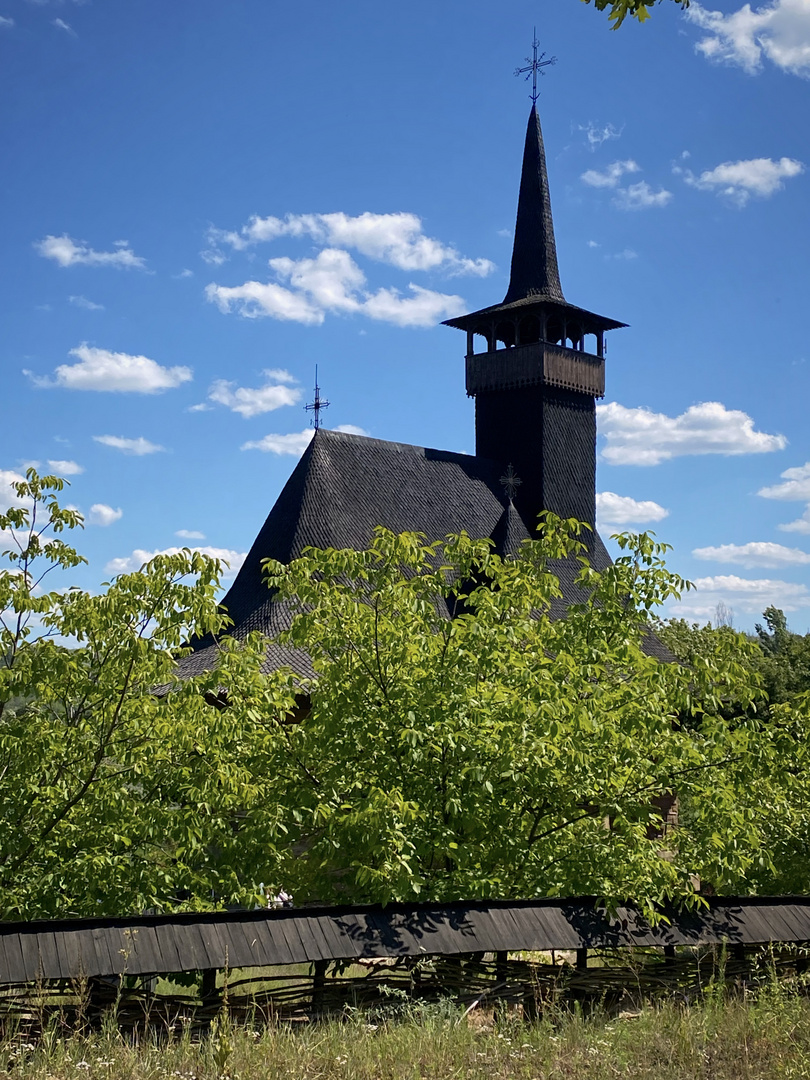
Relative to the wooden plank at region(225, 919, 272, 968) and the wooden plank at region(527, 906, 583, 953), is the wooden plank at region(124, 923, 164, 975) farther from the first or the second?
the wooden plank at region(527, 906, 583, 953)

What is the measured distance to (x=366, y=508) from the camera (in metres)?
28.3

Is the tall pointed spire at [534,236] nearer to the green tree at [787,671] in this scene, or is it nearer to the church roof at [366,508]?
the church roof at [366,508]

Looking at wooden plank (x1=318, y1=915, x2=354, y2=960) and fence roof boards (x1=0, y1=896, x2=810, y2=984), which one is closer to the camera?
fence roof boards (x1=0, y1=896, x2=810, y2=984)

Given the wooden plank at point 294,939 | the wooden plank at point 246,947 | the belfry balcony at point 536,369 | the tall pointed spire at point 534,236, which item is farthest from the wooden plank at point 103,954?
the tall pointed spire at point 534,236

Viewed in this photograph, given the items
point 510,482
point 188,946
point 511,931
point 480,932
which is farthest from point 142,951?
point 510,482

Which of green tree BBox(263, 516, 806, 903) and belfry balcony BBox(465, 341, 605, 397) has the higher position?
belfry balcony BBox(465, 341, 605, 397)

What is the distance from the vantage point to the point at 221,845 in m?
8.52

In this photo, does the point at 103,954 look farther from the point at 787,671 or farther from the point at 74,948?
the point at 787,671

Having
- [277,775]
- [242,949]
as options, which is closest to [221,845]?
[277,775]

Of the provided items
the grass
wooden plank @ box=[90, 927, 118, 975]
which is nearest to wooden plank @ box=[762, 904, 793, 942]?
the grass

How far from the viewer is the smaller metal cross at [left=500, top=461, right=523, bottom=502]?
105ft

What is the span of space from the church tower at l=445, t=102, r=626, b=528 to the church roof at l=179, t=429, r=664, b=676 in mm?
979

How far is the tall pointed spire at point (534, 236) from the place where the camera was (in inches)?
1342

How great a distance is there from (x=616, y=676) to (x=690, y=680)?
788mm
